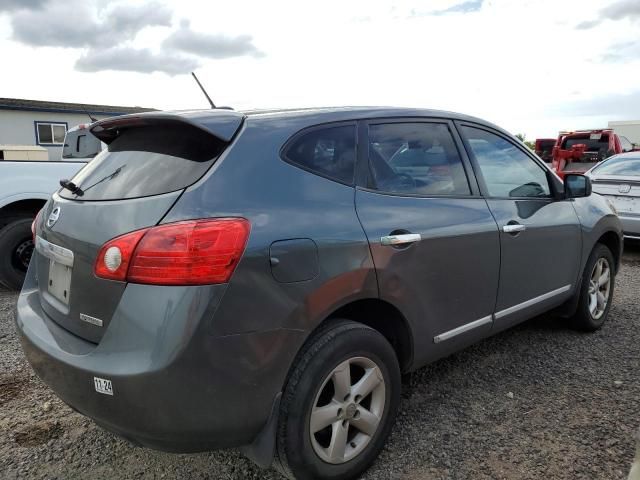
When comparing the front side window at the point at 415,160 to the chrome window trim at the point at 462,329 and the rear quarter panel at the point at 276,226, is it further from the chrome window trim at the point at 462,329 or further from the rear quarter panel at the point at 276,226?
the chrome window trim at the point at 462,329

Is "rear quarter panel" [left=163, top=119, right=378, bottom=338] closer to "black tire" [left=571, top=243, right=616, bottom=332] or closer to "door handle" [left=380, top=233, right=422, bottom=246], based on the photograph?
"door handle" [left=380, top=233, right=422, bottom=246]

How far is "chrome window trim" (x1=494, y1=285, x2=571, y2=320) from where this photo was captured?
10.5 ft

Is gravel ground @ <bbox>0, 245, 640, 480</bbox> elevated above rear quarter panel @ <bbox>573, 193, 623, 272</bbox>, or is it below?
below

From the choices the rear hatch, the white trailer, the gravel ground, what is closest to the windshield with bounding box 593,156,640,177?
the gravel ground

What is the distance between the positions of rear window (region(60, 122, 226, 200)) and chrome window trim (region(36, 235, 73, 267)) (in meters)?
0.24

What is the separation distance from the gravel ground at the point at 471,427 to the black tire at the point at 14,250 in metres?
1.73

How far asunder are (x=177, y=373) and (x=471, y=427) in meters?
1.76

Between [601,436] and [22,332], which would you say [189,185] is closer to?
[22,332]

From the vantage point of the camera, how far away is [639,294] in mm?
5434

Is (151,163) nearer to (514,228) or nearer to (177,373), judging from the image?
(177,373)

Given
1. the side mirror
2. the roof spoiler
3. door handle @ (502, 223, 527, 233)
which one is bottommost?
door handle @ (502, 223, 527, 233)

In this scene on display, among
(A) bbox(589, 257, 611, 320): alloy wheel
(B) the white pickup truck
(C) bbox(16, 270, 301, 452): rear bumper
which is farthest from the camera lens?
(B) the white pickup truck

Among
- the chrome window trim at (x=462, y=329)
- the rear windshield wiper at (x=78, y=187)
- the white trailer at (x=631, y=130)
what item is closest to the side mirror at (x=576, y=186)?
the chrome window trim at (x=462, y=329)

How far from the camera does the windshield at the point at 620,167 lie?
7686 millimetres
